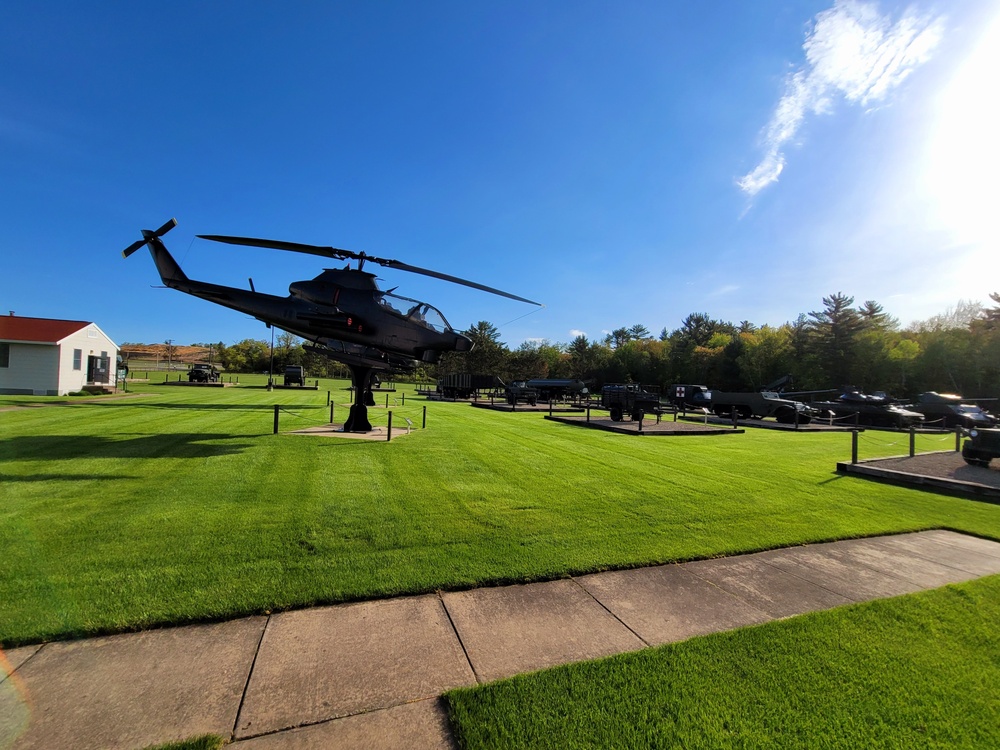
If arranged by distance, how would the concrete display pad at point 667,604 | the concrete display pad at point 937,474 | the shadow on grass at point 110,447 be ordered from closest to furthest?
the concrete display pad at point 667,604 → the concrete display pad at point 937,474 → the shadow on grass at point 110,447

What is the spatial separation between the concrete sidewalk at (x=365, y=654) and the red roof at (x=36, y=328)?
30.6 m

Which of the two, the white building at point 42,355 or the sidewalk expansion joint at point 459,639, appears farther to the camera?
the white building at point 42,355

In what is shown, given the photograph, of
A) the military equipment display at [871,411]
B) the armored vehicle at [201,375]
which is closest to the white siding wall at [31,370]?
the armored vehicle at [201,375]

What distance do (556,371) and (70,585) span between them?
81.7m

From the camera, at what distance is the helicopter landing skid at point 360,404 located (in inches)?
507

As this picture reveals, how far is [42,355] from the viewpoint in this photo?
24.0 metres

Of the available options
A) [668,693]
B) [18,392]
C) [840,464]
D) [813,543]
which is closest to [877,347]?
[840,464]

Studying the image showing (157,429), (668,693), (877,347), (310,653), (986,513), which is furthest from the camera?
(877,347)

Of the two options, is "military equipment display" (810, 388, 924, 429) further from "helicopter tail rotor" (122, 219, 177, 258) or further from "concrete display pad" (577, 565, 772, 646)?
"helicopter tail rotor" (122, 219, 177, 258)

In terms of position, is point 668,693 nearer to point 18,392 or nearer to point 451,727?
point 451,727

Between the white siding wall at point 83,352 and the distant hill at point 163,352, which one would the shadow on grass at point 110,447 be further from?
the distant hill at point 163,352

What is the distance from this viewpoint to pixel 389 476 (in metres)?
7.55

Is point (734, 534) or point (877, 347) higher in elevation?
point (877, 347)

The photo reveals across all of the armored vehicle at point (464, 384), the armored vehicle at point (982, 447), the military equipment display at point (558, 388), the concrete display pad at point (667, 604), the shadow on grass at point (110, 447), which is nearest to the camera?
the concrete display pad at point (667, 604)
